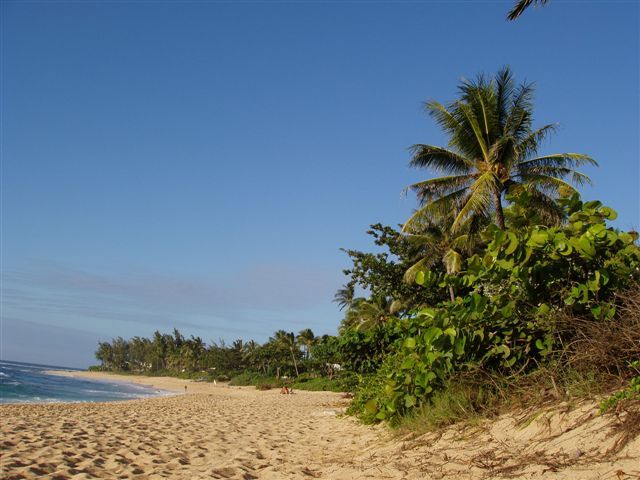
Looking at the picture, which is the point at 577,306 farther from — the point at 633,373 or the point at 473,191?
the point at 473,191

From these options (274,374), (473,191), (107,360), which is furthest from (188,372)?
(473,191)

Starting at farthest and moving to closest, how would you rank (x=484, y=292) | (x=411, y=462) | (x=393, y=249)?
(x=393, y=249)
(x=484, y=292)
(x=411, y=462)

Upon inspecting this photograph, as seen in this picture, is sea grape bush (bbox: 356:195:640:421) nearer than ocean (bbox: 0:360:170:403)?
Yes

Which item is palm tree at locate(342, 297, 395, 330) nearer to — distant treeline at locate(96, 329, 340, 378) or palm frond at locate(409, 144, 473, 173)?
distant treeline at locate(96, 329, 340, 378)

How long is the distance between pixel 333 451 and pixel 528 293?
302 centimetres

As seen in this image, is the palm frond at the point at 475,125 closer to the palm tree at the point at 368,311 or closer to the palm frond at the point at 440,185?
the palm frond at the point at 440,185

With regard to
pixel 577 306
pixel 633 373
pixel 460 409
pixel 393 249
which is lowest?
pixel 460 409

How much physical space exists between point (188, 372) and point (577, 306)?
302 ft

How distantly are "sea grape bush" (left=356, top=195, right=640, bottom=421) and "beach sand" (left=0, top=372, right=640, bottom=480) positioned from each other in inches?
27.5

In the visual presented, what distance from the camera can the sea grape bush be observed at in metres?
4.26

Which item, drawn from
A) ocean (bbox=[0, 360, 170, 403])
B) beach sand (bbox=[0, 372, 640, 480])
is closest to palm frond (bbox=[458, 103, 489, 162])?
beach sand (bbox=[0, 372, 640, 480])

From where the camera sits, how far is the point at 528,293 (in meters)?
4.61

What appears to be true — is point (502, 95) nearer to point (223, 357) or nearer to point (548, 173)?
point (548, 173)

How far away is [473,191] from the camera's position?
14867 millimetres
